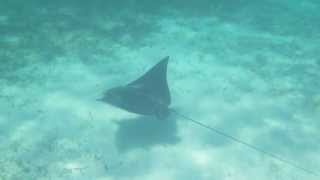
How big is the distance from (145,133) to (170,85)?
1721 millimetres

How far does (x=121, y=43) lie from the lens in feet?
33.7

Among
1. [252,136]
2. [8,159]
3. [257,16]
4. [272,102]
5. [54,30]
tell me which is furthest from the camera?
[257,16]

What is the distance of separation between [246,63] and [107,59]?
331 cm

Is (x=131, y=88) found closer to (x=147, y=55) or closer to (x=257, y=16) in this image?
(x=147, y=55)

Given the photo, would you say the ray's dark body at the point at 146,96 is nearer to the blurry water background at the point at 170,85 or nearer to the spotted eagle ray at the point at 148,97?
the spotted eagle ray at the point at 148,97

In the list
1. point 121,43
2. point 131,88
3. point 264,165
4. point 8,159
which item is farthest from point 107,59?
point 264,165

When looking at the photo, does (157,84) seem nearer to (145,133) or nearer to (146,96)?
(146,96)

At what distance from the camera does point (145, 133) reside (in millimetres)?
7168

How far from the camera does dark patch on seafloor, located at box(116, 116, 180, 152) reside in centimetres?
691

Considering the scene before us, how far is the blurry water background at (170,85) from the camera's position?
6578mm

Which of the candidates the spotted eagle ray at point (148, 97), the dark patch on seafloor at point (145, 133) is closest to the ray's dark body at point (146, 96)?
the spotted eagle ray at point (148, 97)

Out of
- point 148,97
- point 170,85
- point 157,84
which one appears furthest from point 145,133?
point 170,85

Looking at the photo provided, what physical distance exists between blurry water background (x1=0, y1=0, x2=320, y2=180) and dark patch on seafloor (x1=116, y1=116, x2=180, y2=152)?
0.06 feet

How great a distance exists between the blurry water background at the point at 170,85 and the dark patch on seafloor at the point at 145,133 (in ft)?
0.06
